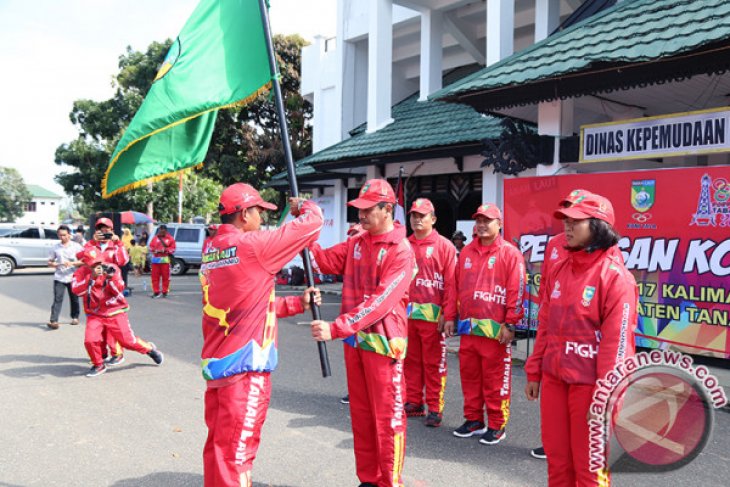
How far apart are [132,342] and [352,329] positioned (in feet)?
16.1

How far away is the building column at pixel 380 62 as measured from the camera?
49.4 ft

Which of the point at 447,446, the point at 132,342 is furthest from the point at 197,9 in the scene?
the point at 132,342

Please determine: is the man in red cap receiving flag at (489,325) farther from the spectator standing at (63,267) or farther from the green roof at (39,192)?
the green roof at (39,192)

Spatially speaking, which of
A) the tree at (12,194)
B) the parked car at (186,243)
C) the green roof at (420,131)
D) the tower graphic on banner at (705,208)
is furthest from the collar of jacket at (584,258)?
the tree at (12,194)

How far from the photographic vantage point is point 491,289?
546cm

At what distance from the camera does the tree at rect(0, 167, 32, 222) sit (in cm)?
8512

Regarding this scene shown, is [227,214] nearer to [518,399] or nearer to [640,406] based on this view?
[640,406]

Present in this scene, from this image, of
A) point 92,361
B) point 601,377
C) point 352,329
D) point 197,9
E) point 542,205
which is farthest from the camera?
point 542,205

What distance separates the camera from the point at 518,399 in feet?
21.4

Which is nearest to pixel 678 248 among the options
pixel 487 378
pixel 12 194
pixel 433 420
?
pixel 487 378

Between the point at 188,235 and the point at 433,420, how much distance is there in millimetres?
18873

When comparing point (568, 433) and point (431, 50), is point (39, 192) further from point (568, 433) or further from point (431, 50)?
point (568, 433)

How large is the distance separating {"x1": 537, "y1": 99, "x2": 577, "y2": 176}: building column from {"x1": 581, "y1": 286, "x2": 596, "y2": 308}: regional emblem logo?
5.80 meters

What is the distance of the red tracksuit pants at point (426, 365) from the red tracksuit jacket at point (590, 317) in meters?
2.39
